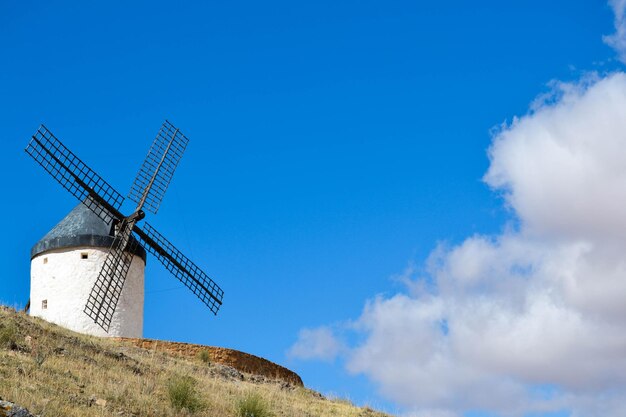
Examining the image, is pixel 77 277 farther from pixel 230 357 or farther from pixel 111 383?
pixel 111 383

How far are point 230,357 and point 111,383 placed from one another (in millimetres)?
8821

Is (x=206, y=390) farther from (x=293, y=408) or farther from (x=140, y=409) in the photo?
(x=140, y=409)

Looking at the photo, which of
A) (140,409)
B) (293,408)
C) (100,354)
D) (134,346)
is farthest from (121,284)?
(140,409)

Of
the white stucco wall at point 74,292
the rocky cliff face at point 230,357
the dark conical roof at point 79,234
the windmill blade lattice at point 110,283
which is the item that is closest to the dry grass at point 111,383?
the rocky cliff face at point 230,357

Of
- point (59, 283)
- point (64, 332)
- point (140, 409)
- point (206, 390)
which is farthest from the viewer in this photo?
point (59, 283)

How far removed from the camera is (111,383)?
18.2 m

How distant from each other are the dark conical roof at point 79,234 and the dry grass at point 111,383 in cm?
484

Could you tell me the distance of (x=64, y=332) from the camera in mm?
24000

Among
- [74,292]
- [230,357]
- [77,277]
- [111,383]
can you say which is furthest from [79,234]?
[111,383]

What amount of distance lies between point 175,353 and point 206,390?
598 centimetres

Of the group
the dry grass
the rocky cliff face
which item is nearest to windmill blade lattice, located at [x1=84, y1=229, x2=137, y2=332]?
the rocky cliff face

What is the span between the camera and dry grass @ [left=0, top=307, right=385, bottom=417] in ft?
53.2

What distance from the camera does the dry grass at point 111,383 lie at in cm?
1621

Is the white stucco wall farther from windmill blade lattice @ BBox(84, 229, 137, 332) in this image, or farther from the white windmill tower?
windmill blade lattice @ BBox(84, 229, 137, 332)
